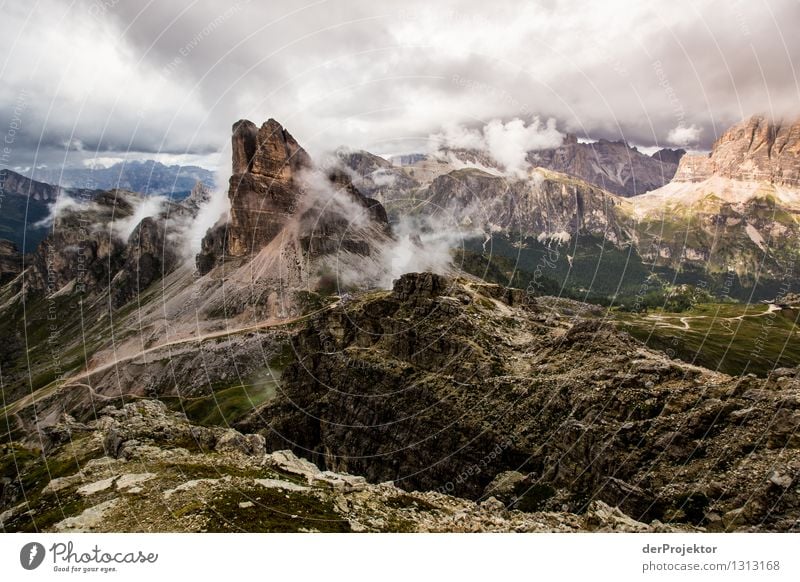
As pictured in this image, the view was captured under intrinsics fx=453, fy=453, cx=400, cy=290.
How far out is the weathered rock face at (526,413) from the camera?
36750mm

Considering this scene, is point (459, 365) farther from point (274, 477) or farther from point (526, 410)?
point (274, 477)

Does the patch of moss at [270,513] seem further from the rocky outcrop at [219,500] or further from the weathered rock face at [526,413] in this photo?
the weathered rock face at [526,413]

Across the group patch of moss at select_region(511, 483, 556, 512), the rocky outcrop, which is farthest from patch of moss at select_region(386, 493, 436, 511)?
patch of moss at select_region(511, 483, 556, 512)

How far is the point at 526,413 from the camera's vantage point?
59.6m

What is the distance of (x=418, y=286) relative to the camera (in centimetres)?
9050
